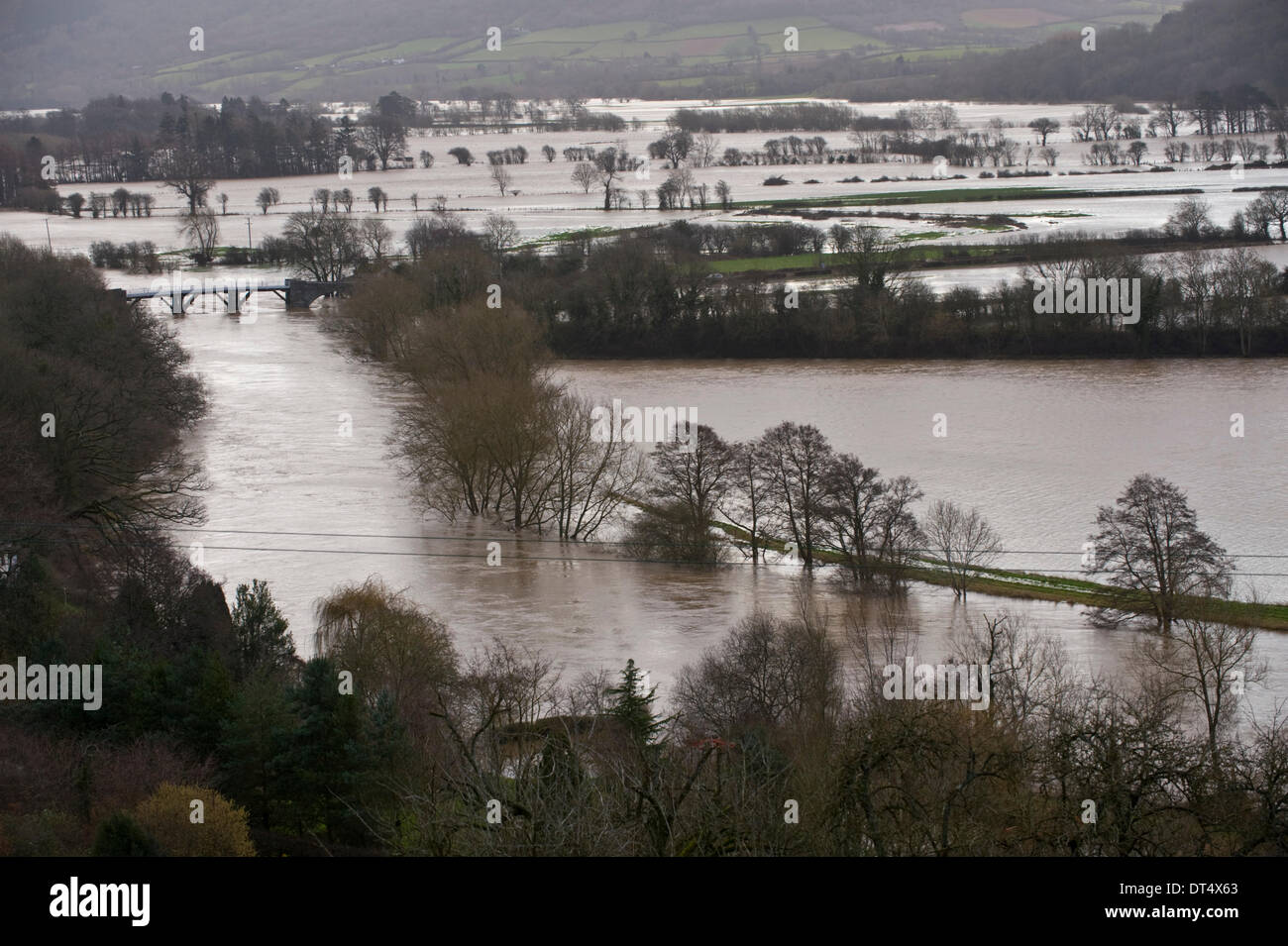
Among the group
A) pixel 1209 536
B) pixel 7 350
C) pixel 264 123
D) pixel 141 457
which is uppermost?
pixel 264 123

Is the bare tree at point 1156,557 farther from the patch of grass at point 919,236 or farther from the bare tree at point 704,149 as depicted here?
the bare tree at point 704,149

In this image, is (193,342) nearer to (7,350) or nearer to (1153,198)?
(7,350)

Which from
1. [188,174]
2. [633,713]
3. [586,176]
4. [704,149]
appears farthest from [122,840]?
[704,149]

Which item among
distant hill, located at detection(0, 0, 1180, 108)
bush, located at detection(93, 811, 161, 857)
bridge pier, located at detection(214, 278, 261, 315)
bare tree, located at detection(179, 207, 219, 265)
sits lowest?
bush, located at detection(93, 811, 161, 857)

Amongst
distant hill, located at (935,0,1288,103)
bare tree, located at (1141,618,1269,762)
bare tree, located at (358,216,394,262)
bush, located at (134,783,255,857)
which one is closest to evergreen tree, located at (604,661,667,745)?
bush, located at (134,783,255,857)

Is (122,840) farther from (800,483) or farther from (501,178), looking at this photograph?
(501,178)

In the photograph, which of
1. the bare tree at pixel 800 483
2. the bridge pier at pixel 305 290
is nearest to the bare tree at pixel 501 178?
the bridge pier at pixel 305 290

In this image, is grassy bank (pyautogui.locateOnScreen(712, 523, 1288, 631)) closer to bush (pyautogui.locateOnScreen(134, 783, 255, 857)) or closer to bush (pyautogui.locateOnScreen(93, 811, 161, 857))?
bush (pyautogui.locateOnScreen(134, 783, 255, 857))
